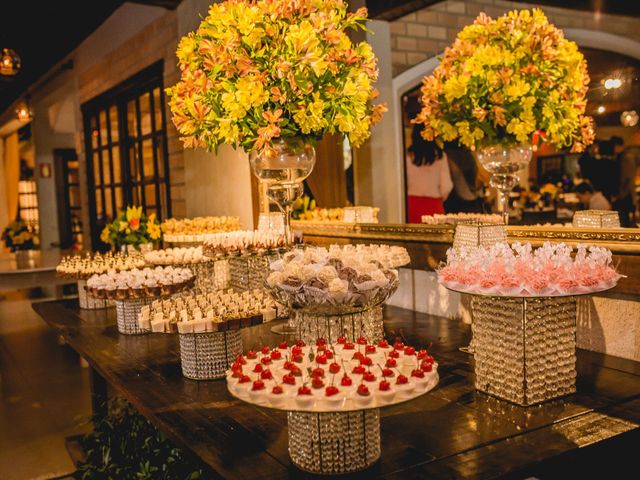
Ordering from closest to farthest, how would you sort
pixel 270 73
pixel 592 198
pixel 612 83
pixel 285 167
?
1. pixel 270 73
2. pixel 592 198
3. pixel 285 167
4. pixel 612 83

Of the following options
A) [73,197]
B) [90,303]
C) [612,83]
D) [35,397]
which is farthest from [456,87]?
[73,197]

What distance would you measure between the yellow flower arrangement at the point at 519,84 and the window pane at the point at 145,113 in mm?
4331

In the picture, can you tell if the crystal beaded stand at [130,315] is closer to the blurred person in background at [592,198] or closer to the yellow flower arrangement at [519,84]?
the yellow flower arrangement at [519,84]

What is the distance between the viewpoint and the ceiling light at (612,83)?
2.88 m

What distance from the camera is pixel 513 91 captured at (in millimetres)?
2736

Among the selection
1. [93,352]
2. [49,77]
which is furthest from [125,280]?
[49,77]

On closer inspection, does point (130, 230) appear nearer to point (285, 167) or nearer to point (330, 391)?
point (285, 167)

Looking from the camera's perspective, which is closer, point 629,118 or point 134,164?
point 629,118

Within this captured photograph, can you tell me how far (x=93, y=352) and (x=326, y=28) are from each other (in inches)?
65.8

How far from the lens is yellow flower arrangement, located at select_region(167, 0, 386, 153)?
2453 mm

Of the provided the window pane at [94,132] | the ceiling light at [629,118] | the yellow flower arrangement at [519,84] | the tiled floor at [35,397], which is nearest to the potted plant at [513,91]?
the yellow flower arrangement at [519,84]

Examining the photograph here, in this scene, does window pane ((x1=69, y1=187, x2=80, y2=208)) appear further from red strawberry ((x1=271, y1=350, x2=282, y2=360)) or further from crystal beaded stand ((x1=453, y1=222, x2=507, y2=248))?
red strawberry ((x1=271, y1=350, x2=282, y2=360))

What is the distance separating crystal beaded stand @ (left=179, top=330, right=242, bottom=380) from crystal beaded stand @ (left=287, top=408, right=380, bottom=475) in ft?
2.69

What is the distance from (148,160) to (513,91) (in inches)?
187
